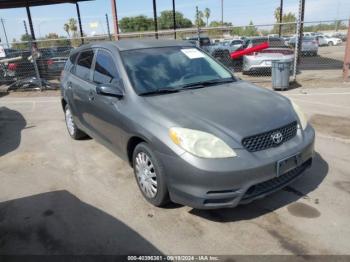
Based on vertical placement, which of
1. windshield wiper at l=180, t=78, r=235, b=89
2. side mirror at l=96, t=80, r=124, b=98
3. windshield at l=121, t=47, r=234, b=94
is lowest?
windshield wiper at l=180, t=78, r=235, b=89

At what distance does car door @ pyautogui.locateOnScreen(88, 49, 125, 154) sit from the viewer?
3.96 metres

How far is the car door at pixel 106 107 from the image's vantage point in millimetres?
3957

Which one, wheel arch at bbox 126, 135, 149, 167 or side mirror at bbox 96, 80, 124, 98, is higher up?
side mirror at bbox 96, 80, 124, 98

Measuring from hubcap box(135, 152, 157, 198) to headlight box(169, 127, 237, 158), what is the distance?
58 cm

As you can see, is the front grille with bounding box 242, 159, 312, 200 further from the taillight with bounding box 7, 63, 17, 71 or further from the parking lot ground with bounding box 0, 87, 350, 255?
the taillight with bounding box 7, 63, 17, 71

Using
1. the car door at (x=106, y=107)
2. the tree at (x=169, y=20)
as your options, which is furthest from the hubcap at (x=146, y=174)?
the tree at (x=169, y=20)

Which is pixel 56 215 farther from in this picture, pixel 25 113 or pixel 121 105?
pixel 25 113

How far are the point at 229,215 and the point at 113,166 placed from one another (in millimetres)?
2108

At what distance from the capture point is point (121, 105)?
151 inches

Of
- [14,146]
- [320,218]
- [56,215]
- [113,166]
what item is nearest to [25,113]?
[14,146]

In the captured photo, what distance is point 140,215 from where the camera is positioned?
3.54 m

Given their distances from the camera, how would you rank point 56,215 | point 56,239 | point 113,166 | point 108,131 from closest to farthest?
point 56,239
point 56,215
point 108,131
point 113,166

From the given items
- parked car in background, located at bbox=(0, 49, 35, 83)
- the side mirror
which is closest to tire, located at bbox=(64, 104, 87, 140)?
the side mirror

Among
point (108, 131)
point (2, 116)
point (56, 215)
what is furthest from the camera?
point (2, 116)
